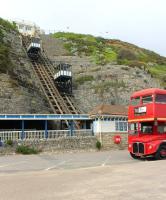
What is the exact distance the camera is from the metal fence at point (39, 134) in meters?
32.9

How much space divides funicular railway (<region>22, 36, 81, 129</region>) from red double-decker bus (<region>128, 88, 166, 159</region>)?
1318cm

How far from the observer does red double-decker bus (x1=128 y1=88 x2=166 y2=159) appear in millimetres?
27078

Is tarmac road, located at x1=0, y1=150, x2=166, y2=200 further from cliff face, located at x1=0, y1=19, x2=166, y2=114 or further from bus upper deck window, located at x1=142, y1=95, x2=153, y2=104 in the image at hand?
cliff face, located at x1=0, y1=19, x2=166, y2=114

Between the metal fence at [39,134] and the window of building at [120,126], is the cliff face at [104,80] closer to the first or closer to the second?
the window of building at [120,126]

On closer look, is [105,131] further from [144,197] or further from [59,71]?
[144,197]

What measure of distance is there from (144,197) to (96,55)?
60.8m

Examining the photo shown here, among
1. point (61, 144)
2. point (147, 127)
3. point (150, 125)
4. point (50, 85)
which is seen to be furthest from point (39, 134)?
point (50, 85)

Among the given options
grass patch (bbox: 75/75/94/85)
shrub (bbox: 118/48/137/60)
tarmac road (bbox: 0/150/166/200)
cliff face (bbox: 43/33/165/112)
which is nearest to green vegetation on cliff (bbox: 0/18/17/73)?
cliff face (bbox: 43/33/165/112)

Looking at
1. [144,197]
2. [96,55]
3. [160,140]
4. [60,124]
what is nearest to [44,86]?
[60,124]

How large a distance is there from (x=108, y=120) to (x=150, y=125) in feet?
30.6

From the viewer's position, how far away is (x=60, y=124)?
42750mm

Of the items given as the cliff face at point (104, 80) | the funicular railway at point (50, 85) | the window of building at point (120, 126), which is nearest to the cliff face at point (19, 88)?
the funicular railway at point (50, 85)

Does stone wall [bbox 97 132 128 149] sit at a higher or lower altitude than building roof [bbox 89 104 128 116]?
lower

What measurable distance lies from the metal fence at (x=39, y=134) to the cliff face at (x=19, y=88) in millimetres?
8302
